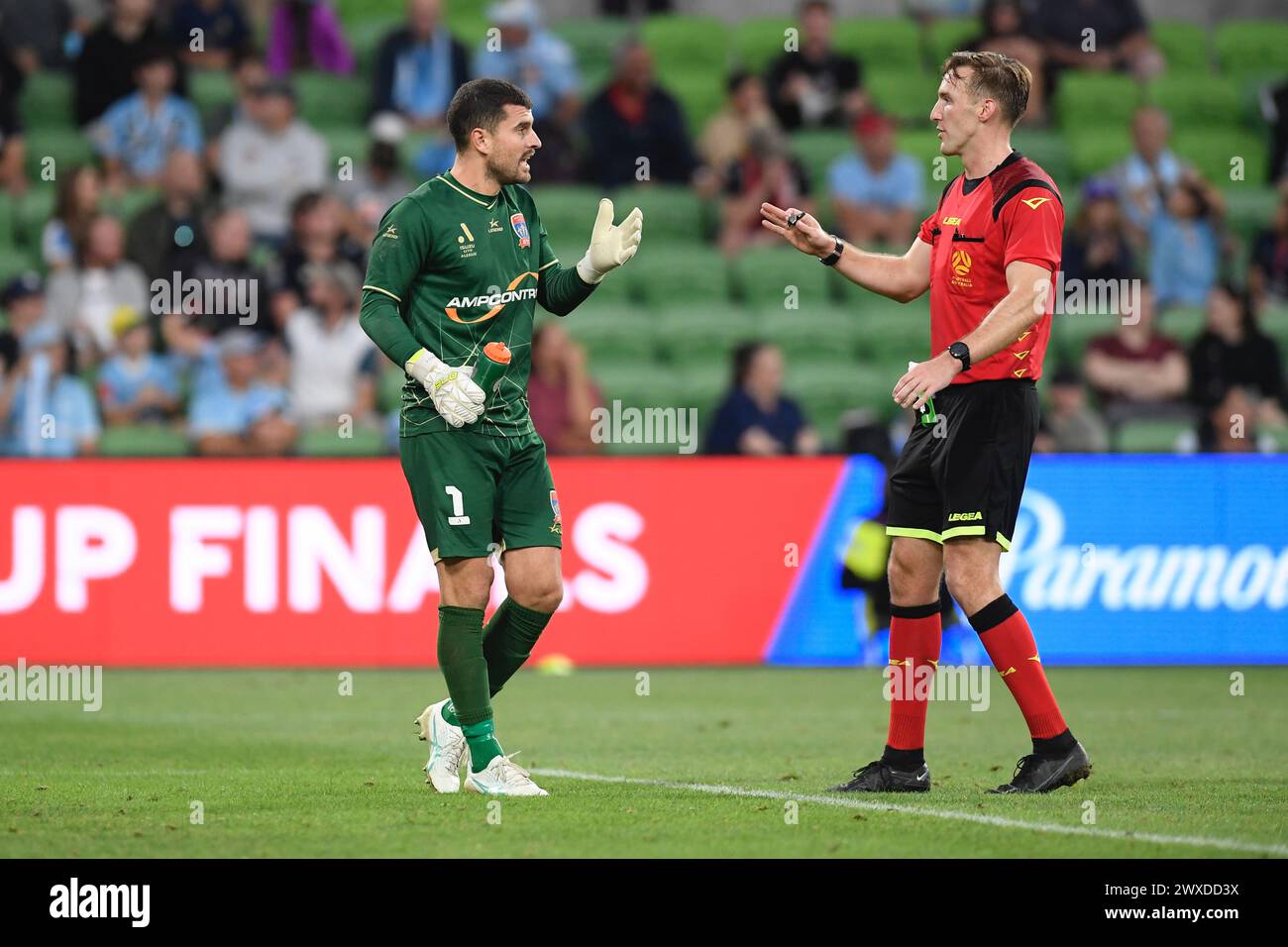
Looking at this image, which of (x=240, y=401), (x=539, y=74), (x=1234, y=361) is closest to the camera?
(x=240, y=401)

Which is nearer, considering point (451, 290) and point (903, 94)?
point (451, 290)

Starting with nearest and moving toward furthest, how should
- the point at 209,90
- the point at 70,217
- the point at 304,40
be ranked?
1. the point at 70,217
2. the point at 209,90
3. the point at 304,40

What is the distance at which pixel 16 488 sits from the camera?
1269 cm

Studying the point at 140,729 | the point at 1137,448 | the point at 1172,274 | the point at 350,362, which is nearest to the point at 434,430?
the point at 140,729

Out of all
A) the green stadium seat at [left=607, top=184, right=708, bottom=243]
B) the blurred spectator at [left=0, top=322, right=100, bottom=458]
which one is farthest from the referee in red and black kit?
the green stadium seat at [left=607, top=184, right=708, bottom=243]

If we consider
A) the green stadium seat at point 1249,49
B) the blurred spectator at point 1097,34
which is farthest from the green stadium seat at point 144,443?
the green stadium seat at point 1249,49

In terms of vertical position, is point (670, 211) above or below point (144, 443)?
above

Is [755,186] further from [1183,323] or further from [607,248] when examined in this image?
[607,248]

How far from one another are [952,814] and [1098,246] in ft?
34.0

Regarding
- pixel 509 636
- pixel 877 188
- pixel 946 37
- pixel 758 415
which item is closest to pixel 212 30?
pixel 877 188

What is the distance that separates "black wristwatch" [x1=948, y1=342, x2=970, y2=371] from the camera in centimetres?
699

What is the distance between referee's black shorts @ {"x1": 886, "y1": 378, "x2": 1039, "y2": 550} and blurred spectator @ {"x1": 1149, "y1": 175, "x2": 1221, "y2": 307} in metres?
10.3

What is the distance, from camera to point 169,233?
1542 centimetres
